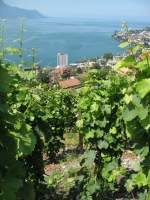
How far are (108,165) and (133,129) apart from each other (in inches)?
122

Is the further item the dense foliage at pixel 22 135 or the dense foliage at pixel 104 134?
the dense foliage at pixel 104 134

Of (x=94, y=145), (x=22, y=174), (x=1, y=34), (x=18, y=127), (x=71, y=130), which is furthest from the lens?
(x=71, y=130)

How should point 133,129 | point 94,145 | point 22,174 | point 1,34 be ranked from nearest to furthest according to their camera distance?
point 22,174
point 133,129
point 1,34
point 94,145

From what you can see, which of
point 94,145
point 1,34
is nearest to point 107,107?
point 94,145

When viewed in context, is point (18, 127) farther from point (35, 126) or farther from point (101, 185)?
point (101, 185)

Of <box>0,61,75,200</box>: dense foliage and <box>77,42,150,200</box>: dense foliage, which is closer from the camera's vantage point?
<box>0,61,75,200</box>: dense foliage

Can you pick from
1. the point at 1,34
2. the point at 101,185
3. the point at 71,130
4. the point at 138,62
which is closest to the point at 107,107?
the point at 101,185

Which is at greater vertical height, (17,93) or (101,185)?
(17,93)

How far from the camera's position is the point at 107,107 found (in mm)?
7680

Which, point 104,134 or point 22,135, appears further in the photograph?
point 104,134

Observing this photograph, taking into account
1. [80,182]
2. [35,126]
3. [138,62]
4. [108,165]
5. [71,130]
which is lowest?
[71,130]

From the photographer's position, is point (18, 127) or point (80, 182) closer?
point (18, 127)

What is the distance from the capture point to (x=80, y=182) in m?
8.58

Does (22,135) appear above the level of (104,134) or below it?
above
